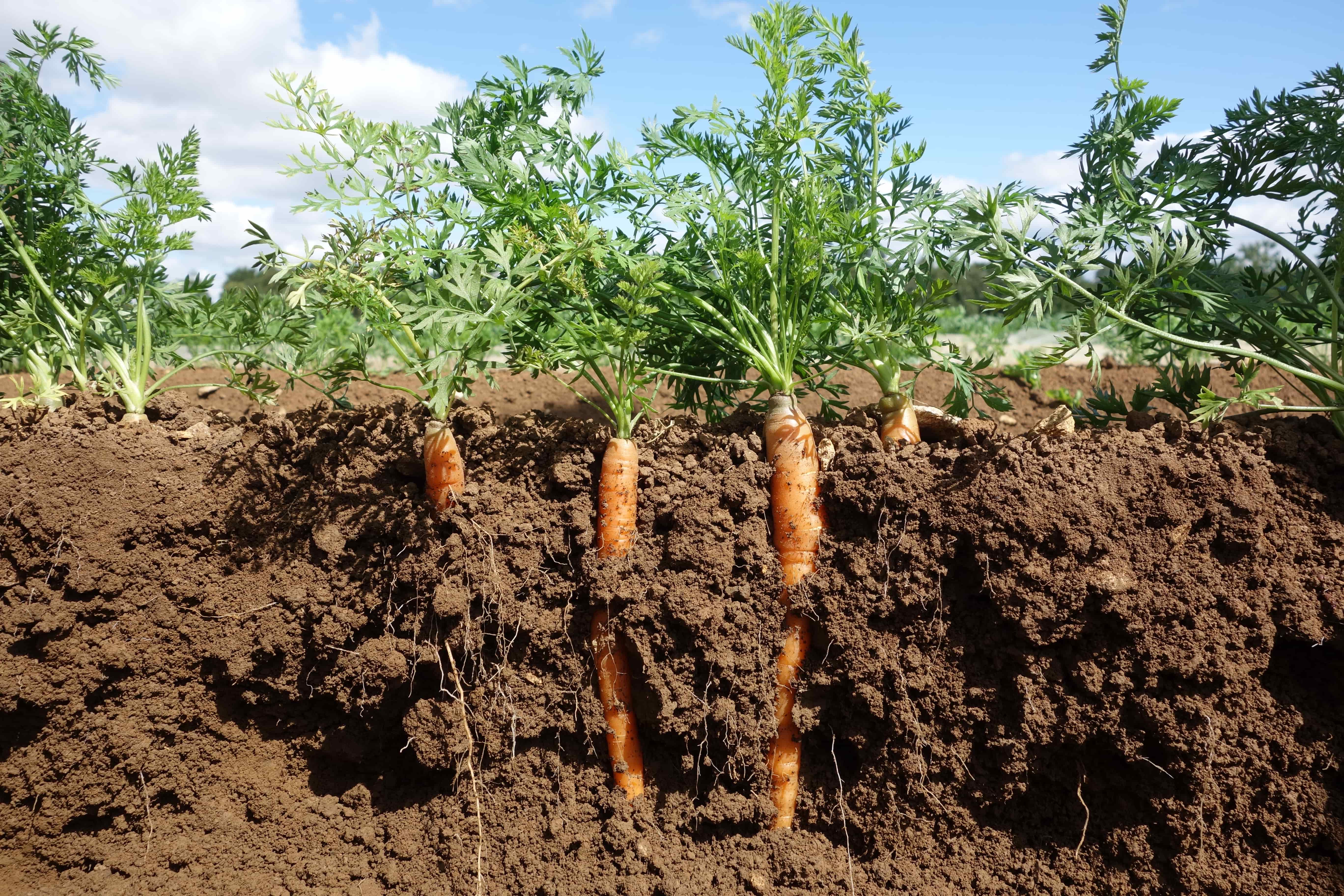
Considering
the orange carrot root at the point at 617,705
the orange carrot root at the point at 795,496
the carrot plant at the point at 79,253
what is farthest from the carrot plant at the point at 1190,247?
the carrot plant at the point at 79,253

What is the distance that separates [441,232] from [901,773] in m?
2.13

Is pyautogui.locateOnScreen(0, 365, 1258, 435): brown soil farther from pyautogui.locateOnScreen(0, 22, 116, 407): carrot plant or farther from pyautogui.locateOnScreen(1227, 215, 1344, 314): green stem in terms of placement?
pyautogui.locateOnScreen(1227, 215, 1344, 314): green stem

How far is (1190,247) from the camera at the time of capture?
250 cm

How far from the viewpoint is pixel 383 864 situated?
2543 mm

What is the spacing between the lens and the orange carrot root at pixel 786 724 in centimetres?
248

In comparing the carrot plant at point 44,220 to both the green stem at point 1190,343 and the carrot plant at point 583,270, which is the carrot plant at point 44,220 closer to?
the carrot plant at point 583,270

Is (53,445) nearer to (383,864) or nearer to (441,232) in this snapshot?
(441,232)

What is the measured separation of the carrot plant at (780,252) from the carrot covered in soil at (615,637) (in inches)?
14.2

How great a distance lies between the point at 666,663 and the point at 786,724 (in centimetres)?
41

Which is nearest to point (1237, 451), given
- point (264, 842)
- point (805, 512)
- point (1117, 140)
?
point (1117, 140)

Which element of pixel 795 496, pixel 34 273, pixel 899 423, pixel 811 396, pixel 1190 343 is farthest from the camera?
pixel 811 396

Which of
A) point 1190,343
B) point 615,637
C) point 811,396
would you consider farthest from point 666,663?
point 811,396

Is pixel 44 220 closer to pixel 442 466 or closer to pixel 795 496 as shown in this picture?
pixel 442 466

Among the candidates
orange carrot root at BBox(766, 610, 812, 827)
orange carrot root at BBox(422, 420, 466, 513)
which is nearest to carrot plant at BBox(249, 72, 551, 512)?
orange carrot root at BBox(422, 420, 466, 513)
